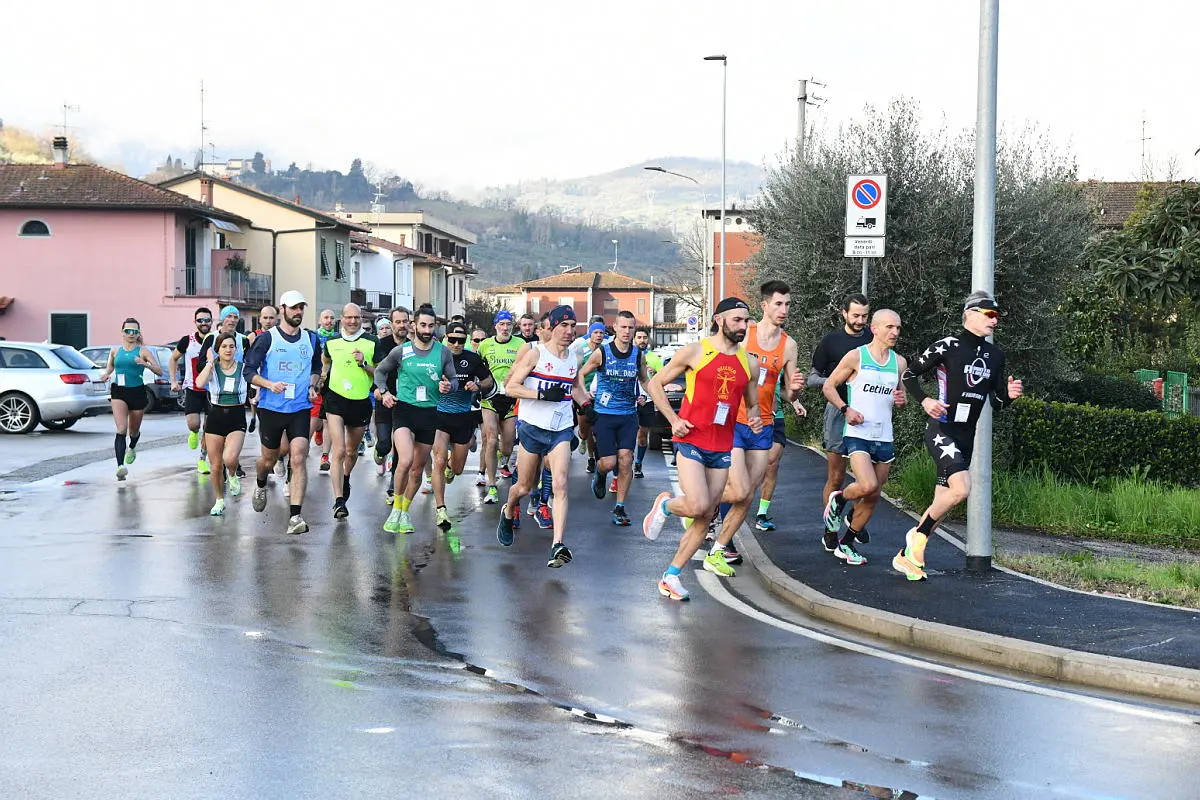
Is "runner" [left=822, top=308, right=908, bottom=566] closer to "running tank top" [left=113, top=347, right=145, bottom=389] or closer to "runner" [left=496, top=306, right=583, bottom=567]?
"runner" [left=496, top=306, right=583, bottom=567]

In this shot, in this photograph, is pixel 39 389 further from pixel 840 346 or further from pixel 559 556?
pixel 840 346

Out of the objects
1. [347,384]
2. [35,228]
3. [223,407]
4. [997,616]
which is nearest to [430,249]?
[35,228]

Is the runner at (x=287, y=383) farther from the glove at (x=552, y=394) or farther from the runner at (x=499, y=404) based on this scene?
the glove at (x=552, y=394)

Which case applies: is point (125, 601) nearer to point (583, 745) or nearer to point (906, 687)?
point (583, 745)

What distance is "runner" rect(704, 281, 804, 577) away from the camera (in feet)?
33.1

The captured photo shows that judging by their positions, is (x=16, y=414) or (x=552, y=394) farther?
(x=16, y=414)

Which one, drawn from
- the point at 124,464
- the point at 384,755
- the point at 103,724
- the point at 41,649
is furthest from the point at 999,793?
the point at 124,464

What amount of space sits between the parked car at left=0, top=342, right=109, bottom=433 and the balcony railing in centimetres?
2602

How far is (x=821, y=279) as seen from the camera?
2252cm

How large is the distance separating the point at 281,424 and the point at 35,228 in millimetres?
41441

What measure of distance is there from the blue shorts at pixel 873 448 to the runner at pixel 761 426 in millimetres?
571

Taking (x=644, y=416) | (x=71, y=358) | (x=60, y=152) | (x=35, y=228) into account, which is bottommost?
(x=644, y=416)

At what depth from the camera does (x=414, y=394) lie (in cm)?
1226

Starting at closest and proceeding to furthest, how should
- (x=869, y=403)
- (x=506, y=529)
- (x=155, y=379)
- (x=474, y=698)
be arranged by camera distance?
(x=474, y=698)
(x=869, y=403)
(x=506, y=529)
(x=155, y=379)
